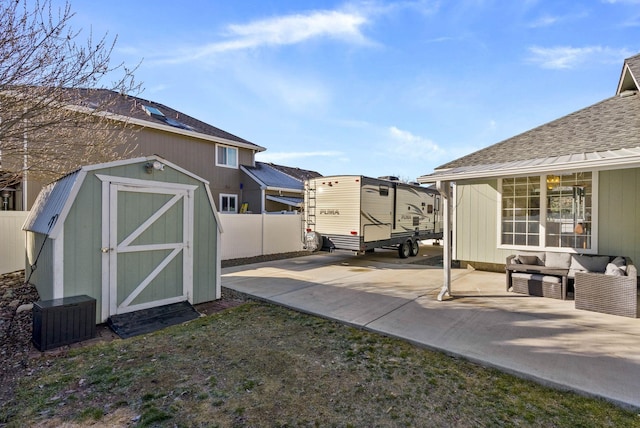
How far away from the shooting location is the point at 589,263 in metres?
6.32

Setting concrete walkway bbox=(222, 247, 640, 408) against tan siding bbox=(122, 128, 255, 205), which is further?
tan siding bbox=(122, 128, 255, 205)

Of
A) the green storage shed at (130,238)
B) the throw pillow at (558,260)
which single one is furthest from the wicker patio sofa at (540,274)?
the green storage shed at (130,238)

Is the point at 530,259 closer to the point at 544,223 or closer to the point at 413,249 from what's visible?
the point at 544,223

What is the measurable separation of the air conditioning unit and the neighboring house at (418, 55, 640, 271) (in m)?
6.20

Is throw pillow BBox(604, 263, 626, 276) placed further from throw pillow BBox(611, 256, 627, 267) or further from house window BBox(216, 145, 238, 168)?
house window BBox(216, 145, 238, 168)

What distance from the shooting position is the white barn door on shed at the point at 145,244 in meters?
4.77

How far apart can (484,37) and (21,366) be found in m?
12.1

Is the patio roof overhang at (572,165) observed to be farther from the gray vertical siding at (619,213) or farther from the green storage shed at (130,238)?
the green storage shed at (130,238)

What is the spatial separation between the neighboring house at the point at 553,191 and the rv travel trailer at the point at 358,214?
234 cm

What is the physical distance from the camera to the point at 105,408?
2.69 m

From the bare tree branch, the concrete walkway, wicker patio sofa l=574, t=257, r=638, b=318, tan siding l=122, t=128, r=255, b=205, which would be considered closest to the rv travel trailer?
the concrete walkway

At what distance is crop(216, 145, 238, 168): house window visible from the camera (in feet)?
54.5

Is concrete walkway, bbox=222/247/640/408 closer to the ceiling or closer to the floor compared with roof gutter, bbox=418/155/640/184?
closer to the floor

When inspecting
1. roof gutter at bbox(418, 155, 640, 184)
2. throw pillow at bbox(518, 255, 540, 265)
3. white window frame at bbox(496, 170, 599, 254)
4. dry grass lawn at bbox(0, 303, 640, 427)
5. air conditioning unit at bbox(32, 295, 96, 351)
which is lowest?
dry grass lawn at bbox(0, 303, 640, 427)
